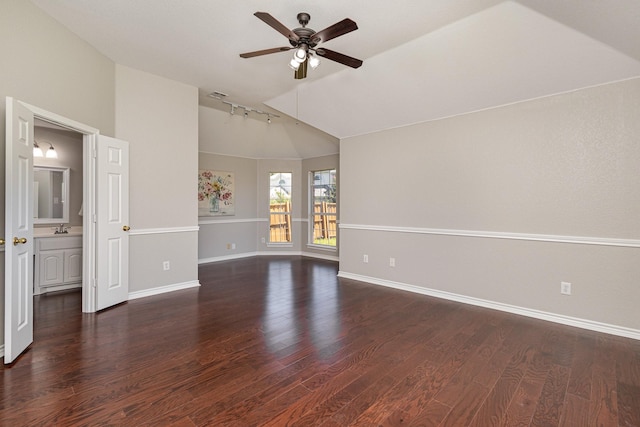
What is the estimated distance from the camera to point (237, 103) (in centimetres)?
518

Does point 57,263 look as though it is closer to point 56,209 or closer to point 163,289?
point 56,209

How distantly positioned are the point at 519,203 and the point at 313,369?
9.86ft

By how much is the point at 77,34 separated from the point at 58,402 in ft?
11.3

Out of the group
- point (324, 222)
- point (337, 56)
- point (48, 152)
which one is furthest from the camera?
point (324, 222)

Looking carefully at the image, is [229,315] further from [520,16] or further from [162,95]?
[520,16]

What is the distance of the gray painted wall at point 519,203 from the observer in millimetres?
2961

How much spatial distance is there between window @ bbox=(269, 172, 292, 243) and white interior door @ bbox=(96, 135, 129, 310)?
164 inches

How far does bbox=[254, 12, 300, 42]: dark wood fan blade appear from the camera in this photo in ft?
7.08

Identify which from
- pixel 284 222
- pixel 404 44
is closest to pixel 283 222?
pixel 284 222

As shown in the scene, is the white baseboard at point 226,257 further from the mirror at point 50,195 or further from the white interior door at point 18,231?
the white interior door at point 18,231

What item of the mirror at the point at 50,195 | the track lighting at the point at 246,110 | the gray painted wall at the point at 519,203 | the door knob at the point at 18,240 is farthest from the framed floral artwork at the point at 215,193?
the door knob at the point at 18,240

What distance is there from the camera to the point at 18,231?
2.37m

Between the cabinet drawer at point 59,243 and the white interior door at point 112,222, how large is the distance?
1.11 m

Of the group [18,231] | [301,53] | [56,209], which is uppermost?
[301,53]
